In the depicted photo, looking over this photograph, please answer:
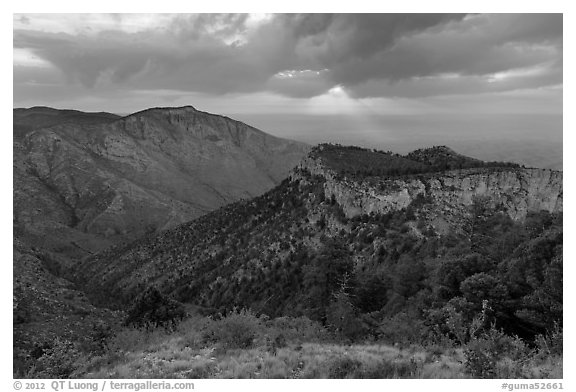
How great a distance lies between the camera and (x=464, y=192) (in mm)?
31438

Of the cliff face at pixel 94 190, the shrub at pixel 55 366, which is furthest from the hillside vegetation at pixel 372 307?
the cliff face at pixel 94 190

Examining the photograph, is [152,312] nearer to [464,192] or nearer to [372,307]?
[372,307]

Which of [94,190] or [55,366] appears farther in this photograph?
[94,190]

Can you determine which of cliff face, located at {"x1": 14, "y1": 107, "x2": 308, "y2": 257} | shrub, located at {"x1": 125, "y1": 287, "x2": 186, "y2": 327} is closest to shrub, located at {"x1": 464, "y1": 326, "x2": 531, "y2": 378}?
shrub, located at {"x1": 125, "y1": 287, "x2": 186, "y2": 327}

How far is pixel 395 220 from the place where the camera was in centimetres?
3209

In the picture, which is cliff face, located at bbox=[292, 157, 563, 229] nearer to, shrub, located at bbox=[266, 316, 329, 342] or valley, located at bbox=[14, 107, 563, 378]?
valley, located at bbox=[14, 107, 563, 378]

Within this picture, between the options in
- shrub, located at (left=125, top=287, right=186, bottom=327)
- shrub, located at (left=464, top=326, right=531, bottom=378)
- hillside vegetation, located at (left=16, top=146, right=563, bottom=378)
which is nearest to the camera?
shrub, located at (left=464, top=326, right=531, bottom=378)

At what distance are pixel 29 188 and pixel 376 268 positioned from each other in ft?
464

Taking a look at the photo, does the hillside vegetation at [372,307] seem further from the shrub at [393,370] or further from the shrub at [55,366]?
the shrub at [55,366]

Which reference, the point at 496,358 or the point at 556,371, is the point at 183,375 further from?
the point at 556,371

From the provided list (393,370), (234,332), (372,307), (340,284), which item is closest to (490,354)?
(393,370)

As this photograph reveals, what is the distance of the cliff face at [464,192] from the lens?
29422 millimetres

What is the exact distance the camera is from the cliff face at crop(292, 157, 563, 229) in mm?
29422

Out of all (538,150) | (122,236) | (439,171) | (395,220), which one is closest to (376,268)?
(395,220)
